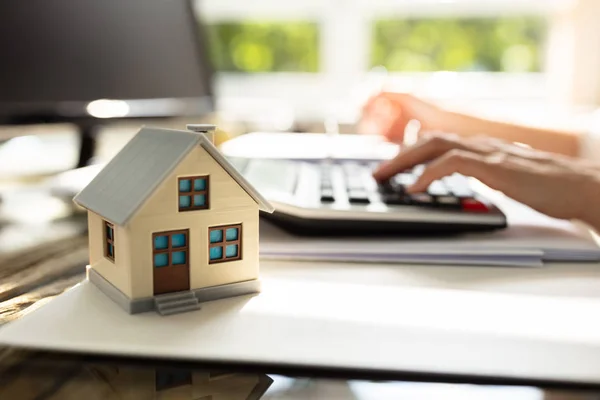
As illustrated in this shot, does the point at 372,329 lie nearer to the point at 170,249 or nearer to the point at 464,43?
the point at 170,249

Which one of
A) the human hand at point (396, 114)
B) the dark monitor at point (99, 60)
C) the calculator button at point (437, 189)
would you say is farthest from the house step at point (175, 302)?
the human hand at point (396, 114)

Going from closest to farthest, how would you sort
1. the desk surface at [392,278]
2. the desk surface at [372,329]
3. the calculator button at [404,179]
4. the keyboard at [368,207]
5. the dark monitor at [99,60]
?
the desk surface at [372,329] → the desk surface at [392,278] → the keyboard at [368,207] → the calculator button at [404,179] → the dark monitor at [99,60]

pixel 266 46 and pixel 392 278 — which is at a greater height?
pixel 266 46

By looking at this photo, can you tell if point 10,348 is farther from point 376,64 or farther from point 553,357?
point 376,64

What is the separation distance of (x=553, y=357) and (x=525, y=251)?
0.21m

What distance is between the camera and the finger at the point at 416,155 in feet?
2.25

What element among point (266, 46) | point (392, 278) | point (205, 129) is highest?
point (266, 46)

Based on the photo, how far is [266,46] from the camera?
6.45 ft

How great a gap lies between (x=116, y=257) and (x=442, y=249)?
0.28 m

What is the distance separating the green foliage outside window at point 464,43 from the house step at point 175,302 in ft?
5.33

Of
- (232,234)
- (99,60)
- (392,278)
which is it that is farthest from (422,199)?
(99,60)

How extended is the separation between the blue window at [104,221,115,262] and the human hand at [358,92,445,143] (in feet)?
2.85

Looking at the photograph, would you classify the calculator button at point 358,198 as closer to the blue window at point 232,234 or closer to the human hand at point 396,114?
the blue window at point 232,234

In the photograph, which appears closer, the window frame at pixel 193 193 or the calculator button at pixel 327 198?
the window frame at pixel 193 193
